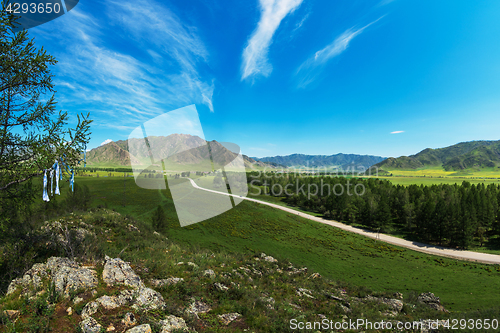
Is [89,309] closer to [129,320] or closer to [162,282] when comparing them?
[129,320]

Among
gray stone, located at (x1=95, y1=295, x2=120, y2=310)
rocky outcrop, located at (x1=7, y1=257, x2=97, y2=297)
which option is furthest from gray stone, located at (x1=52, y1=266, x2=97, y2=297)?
gray stone, located at (x1=95, y1=295, x2=120, y2=310)

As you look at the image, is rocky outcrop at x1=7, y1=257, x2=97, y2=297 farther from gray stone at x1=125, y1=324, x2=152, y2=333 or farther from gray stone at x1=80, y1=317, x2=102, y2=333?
gray stone at x1=125, y1=324, x2=152, y2=333

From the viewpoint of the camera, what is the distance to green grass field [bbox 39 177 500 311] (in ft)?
109

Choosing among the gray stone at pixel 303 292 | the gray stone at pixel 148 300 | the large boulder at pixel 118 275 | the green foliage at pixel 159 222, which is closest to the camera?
the gray stone at pixel 148 300

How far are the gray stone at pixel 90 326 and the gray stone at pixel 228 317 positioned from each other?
5.28 metres

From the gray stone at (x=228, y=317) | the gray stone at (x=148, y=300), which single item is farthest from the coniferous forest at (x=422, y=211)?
the gray stone at (x=148, y=300)

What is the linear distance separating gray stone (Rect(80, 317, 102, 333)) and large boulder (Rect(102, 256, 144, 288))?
8.00ft

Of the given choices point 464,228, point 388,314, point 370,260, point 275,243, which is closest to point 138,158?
point 388,314

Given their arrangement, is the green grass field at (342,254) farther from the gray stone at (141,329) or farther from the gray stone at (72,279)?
the gray stone at (141,329)

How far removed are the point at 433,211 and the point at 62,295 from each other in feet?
297

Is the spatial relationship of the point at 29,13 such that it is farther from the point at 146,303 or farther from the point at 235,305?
the point at 235,305

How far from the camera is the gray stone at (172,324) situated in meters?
6.74

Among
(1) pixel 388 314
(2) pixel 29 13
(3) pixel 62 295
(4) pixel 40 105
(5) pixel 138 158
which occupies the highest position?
(2) pixel 29 13

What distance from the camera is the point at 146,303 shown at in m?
7.64
